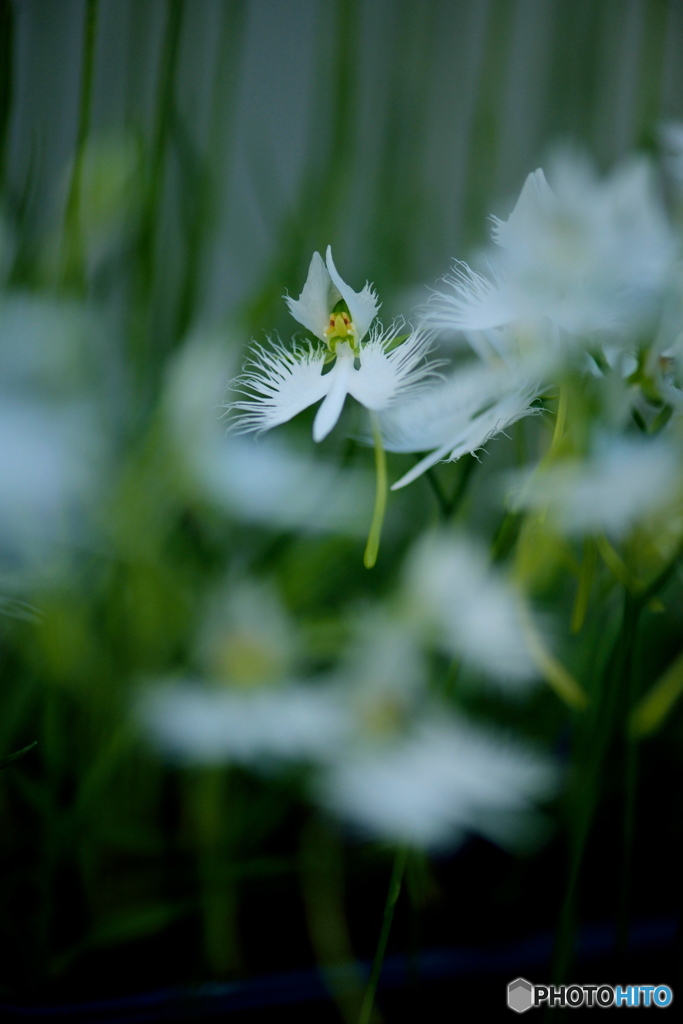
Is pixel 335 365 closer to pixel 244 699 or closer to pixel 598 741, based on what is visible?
pixel 598 741

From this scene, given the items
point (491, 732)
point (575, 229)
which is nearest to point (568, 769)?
point (491, 732)

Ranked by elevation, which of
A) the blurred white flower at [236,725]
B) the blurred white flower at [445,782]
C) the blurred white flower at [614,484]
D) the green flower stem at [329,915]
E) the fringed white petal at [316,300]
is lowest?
the green flower stem at [329,915]

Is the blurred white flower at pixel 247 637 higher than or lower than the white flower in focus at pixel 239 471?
lower

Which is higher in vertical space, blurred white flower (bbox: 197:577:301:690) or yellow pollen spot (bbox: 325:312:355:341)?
yellow pollen spot (bbox: 325:312:355:341)

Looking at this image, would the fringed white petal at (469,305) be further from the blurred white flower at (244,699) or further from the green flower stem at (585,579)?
the blurred white flower at (244,699)

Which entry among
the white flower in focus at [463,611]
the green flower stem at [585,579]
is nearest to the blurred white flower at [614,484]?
the green flower stem at [585,579]

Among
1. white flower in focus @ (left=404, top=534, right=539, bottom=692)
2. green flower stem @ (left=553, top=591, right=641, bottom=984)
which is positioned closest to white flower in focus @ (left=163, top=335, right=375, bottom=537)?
white flower in focus @ (left=404, top=534, right=539, bottom=692)

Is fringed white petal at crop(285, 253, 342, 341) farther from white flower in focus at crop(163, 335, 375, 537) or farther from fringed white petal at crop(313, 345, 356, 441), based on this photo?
white flower in focus at crop(163, 335, 375, 537)
